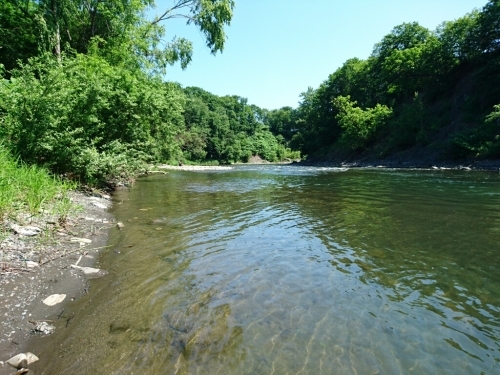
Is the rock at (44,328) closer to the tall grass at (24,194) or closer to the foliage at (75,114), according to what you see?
the tall grass at (24,194)

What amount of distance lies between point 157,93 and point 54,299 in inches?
606

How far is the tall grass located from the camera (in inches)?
238

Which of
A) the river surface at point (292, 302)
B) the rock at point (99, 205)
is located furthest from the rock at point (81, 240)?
the rock at point (99, 205)

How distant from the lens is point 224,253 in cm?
655

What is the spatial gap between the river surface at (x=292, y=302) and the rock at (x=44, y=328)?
104 millimetres

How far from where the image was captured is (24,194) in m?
6.90

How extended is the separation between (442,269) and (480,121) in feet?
136

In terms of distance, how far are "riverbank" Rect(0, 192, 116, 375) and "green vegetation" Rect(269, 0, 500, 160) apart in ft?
125

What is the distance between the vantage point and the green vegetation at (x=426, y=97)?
126 ft

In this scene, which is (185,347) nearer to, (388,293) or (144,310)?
(144,310)

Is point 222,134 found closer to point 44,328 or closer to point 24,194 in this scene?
point 24,194

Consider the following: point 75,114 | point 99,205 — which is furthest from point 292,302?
point 75,114

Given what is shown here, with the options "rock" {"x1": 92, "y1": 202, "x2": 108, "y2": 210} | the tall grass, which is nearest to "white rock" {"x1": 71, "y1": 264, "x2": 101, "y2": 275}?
the tall grass

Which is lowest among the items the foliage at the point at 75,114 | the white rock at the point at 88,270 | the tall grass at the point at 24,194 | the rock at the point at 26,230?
the white rock at the point at 88,270
